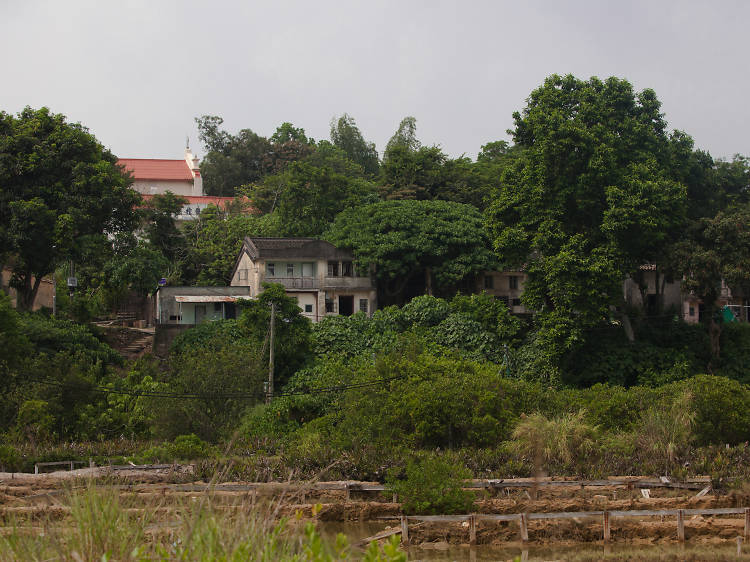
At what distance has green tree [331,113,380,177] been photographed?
60156 mm

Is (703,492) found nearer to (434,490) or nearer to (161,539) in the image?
(434,490)

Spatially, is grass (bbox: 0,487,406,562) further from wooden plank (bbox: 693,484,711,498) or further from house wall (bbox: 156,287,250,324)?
house wall (bbox: 156,287,250,324)

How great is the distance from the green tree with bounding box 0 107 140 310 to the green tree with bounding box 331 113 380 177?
29194mm

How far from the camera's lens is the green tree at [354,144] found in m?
60.2

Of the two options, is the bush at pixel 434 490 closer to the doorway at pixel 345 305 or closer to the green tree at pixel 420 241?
the green tree at pixel 420 241

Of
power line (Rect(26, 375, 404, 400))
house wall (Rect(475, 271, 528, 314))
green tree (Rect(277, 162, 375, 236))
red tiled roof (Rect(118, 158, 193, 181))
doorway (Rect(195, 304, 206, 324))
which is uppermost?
red tiled roof (Rect(118, 158, 193, 181))

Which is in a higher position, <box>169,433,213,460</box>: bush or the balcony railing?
the balcony railing

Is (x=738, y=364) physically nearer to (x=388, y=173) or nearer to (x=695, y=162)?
(x=695, y=162)

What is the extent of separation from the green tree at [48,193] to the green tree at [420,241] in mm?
9698

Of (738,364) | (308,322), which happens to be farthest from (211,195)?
(738,364)

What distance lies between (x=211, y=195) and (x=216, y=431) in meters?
37.2

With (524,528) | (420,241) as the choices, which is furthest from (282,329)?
(524,528)

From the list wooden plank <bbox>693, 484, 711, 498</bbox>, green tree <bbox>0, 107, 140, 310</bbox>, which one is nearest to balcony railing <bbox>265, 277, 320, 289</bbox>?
green tree <bbox>0, 107, 140, 310</bbox>

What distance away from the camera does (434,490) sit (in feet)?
49.1
